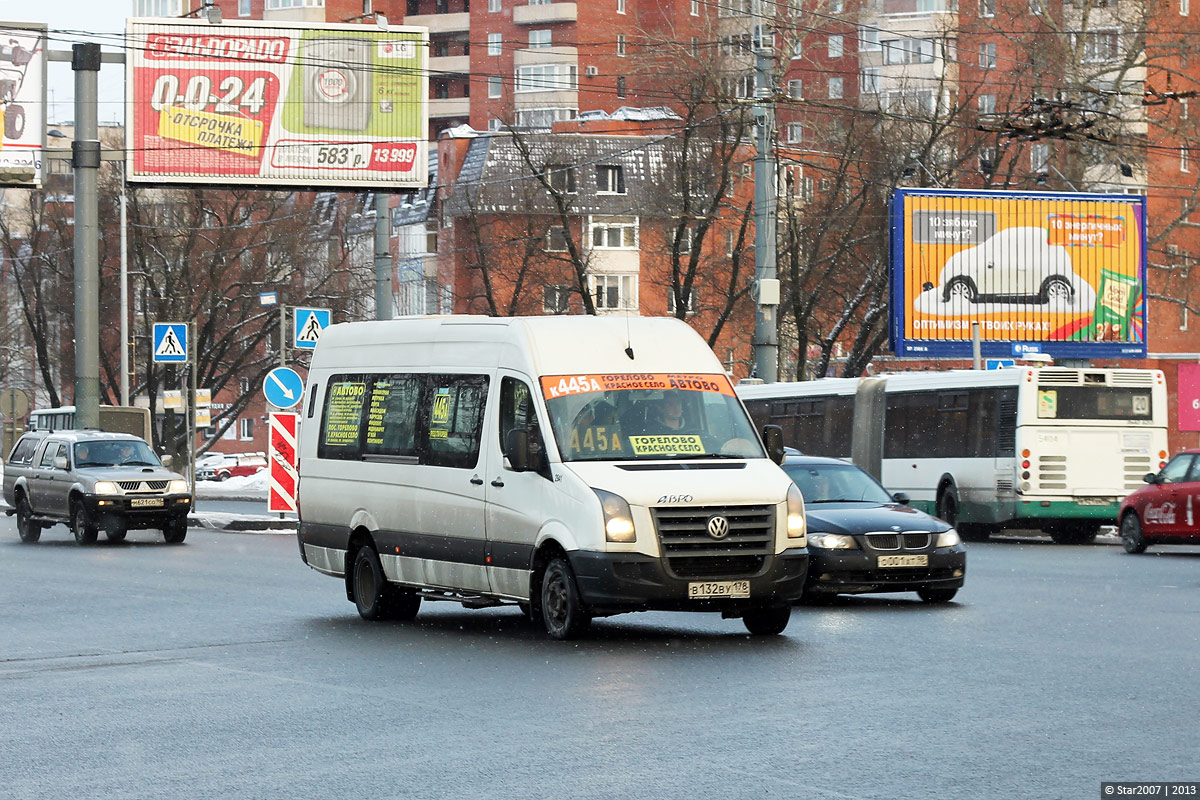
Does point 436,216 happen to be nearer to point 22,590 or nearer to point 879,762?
point 22,590

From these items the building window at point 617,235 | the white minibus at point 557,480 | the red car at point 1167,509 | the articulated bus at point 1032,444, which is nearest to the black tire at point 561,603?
the white minibus at point 557,480

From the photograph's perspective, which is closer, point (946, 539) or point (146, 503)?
point (946, 539)

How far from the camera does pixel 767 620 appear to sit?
50.5 ft

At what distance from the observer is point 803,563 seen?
48.9 feet

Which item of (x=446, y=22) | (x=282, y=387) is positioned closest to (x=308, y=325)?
(x=282, y=387)

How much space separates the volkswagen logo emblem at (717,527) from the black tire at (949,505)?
20783mm

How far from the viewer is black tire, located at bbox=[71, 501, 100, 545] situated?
31.2 metres

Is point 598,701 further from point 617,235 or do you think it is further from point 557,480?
point 617,235

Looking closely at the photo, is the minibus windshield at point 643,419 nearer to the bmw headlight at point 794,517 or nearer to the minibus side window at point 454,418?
the bmw headlight at point 794,517

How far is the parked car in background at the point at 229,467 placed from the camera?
92.9 m

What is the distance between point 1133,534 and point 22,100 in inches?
859

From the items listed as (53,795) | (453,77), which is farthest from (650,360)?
(453,77)

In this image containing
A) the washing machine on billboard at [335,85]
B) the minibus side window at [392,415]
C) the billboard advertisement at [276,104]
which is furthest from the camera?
the washing machine on billboard at [335,85]

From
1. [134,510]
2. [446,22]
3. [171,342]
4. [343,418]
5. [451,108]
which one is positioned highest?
[446,22]
